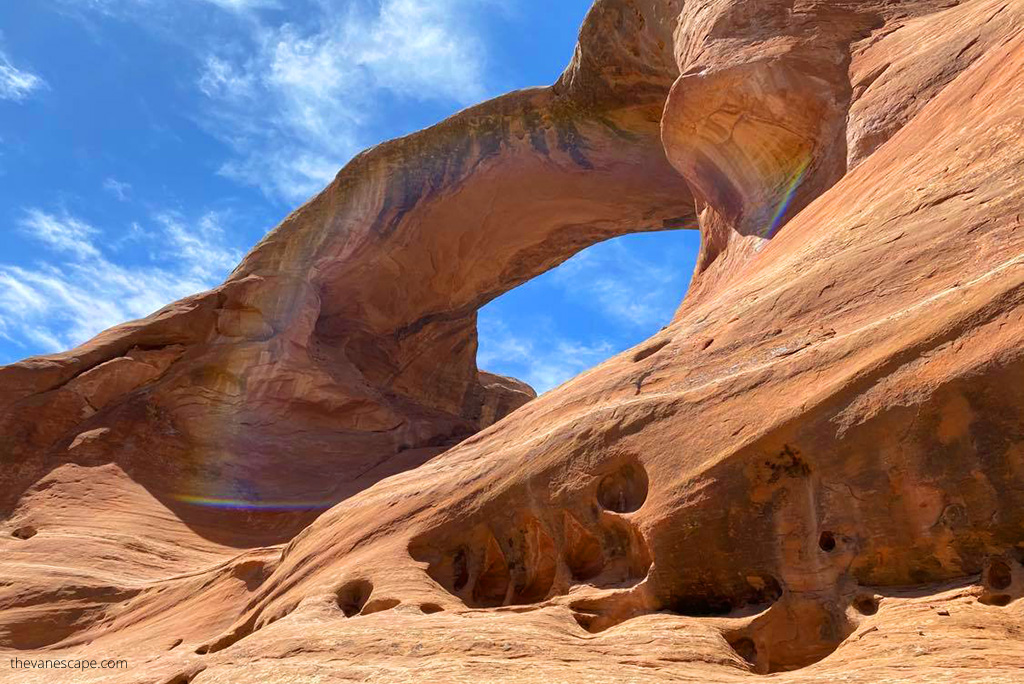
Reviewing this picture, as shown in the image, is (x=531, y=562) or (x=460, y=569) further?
(x=460, y=569)

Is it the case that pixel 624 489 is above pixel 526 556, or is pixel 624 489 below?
above

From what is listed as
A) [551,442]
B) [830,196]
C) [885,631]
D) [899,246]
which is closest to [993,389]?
[885,631]

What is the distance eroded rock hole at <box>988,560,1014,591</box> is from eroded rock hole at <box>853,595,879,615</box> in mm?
511

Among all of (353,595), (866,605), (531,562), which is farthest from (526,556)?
(866,605)

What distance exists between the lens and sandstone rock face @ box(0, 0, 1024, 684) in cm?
457

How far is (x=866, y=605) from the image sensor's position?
464 centimetres

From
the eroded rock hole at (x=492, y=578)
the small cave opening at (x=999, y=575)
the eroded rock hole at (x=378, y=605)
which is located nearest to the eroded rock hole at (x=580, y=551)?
the eroded rock hole at (x=492, y=578)

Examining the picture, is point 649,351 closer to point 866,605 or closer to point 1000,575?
point 866,605

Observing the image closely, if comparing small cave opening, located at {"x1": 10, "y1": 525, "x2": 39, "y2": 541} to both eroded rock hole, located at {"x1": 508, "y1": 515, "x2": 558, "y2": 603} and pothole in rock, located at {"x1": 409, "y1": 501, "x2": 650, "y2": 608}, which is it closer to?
pothole in rock, located at {"x1": 409, "y1": 501, "x2": 650, "y2": 608}

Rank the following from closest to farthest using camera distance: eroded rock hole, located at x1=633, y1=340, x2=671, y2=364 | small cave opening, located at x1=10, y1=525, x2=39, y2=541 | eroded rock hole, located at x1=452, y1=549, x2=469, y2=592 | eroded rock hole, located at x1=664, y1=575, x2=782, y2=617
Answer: eroded rock hole, located at x1=664, y1=575, x2=782, y2=617, eroded rock hole, located at x1=452, y1=549, x2=469, y2=592, eroded rock hole, located at x1=633, y1=340, x2=671, y2=364, small cave opening, located at x1=10, y1=525, x2=39, y2=541

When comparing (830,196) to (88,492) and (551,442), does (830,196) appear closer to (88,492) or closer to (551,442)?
(551,442)

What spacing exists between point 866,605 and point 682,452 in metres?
1.35

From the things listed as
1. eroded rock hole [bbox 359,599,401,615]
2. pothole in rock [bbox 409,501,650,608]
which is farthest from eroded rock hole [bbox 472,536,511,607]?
eroded rock hole [bbox 359,599,401,615]

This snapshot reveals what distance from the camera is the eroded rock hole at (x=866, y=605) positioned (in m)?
4.61
